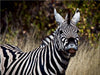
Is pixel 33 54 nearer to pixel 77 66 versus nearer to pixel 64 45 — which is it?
pixel 64 45

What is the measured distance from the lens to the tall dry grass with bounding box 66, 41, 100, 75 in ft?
18.0

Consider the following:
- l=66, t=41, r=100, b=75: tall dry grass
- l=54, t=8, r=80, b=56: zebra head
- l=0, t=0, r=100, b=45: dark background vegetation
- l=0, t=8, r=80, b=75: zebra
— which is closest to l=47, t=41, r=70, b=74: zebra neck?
l=0, t=8, r=80, b=75: zebra

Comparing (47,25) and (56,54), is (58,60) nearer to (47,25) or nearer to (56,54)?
(56,54)

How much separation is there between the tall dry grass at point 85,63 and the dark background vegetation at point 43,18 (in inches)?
78.0

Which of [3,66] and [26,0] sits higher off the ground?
[26,0]

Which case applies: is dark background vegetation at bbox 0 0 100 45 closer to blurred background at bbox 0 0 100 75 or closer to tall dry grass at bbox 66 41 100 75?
blurred background at bbox 0 0 100 75

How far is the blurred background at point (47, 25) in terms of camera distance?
617cm

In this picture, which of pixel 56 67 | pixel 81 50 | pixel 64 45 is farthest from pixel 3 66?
pixel 81 50

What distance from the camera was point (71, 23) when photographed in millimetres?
3898

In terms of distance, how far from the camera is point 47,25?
12.1 m

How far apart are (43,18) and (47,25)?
1.20 ft

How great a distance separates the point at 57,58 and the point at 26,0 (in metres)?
9.91

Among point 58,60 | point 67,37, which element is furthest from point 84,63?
point 67,37

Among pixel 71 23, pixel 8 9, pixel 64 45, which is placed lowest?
pixel 64 45
